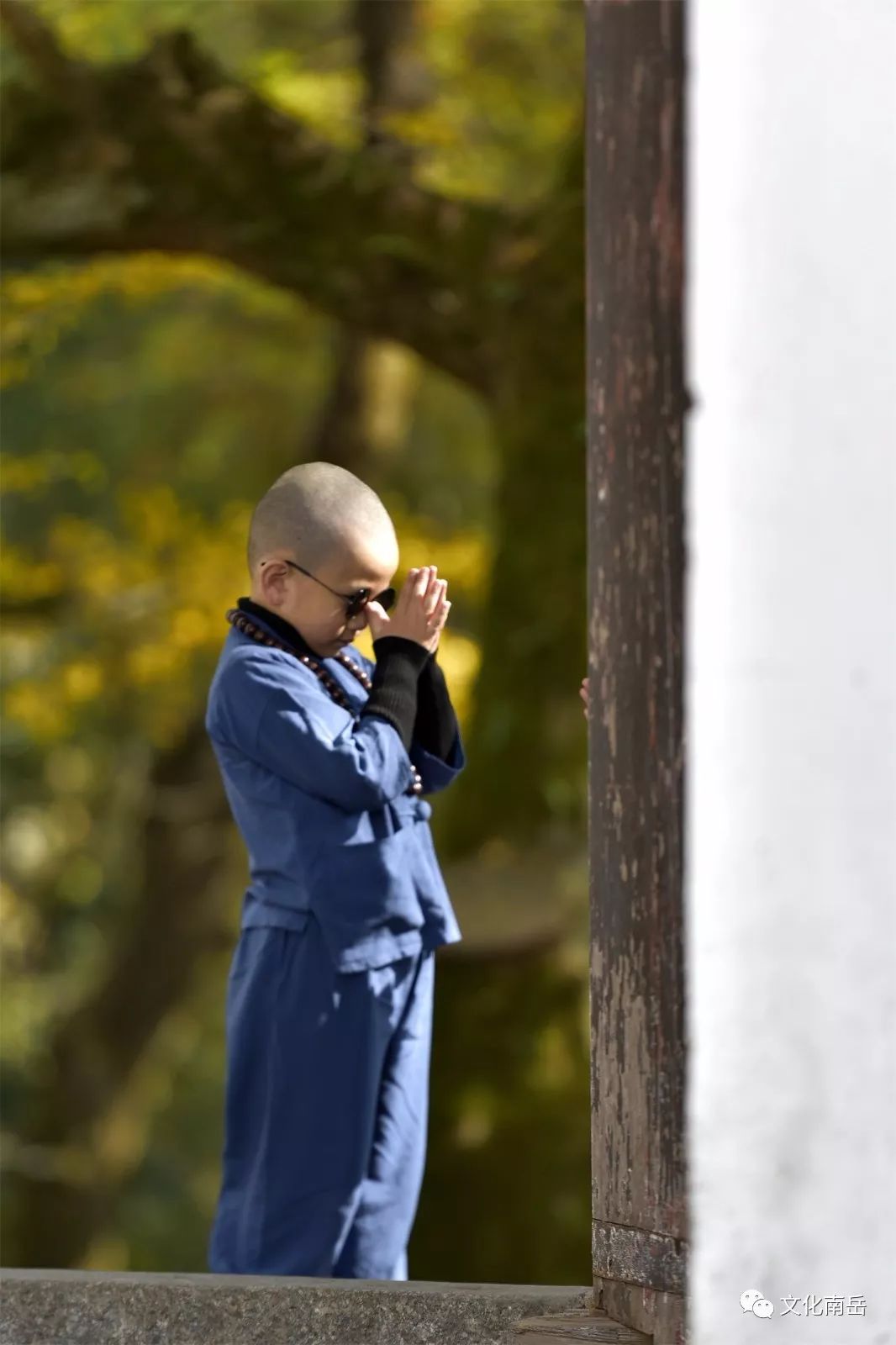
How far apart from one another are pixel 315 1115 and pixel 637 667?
116 centimetres

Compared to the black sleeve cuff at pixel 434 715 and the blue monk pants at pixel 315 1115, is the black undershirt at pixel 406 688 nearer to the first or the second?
the black sleeve cuff at pixel 434 715

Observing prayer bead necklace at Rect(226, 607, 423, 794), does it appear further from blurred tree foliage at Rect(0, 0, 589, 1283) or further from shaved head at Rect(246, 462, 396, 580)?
blurred tree foliage at Rect(0, 0, 589, 1283)

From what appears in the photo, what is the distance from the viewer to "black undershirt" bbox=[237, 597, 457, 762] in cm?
266

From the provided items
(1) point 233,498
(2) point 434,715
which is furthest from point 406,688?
(1) point 233,498

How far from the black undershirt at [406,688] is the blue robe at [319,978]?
0.03 m

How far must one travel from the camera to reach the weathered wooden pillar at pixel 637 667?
1.84 meters

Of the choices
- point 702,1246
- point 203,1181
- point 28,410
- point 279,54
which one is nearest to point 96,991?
point 203,1181

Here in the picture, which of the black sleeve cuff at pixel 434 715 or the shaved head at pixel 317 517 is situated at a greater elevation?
the shaved head at pixel 317 517

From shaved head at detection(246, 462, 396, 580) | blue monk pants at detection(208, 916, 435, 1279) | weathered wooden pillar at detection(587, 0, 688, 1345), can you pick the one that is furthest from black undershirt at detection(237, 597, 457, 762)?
weathered wooden pillar at detection(587, 0, 688, 1345)

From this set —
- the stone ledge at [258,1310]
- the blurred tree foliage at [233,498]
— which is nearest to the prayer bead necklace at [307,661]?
the stone ledge at [258,1310]

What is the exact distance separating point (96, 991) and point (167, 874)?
91 cm

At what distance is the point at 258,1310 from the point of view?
2.26m

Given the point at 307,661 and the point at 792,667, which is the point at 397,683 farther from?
the point at 792,667

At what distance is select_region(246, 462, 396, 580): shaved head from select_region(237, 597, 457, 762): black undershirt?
12 cm
